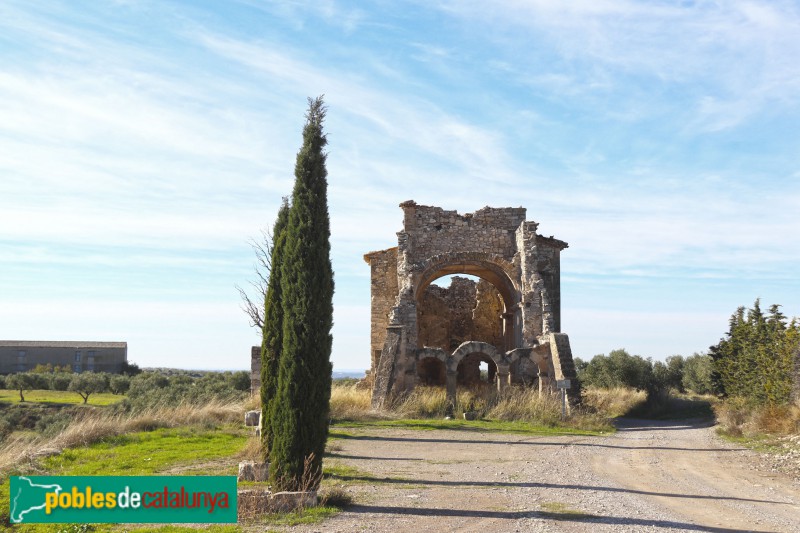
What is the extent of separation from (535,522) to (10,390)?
147 ft

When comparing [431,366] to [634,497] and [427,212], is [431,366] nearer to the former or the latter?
[427,212]

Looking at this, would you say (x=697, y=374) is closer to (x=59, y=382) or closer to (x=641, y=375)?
(x=641, y=375)

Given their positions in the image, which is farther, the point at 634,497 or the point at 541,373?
the point at 541,373

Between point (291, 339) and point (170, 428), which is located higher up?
point (291, 339)

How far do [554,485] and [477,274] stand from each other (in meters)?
17.0

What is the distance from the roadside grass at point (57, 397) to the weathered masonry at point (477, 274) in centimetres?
1809

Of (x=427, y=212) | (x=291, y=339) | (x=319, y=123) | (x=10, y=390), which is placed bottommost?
(x=10, y=390)

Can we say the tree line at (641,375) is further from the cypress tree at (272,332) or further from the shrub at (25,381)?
the shrub at (25,381)

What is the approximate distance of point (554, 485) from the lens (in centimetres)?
1001

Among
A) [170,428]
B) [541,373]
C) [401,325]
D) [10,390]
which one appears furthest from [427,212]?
[10,390]

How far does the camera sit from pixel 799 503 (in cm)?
906

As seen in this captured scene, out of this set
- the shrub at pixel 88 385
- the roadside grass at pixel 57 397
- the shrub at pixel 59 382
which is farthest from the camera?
the shrub at pixel 59 382

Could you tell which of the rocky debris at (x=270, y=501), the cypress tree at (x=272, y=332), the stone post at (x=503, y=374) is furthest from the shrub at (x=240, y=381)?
the rocky debris at (x=270, y=501)

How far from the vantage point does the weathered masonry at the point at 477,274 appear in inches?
861
